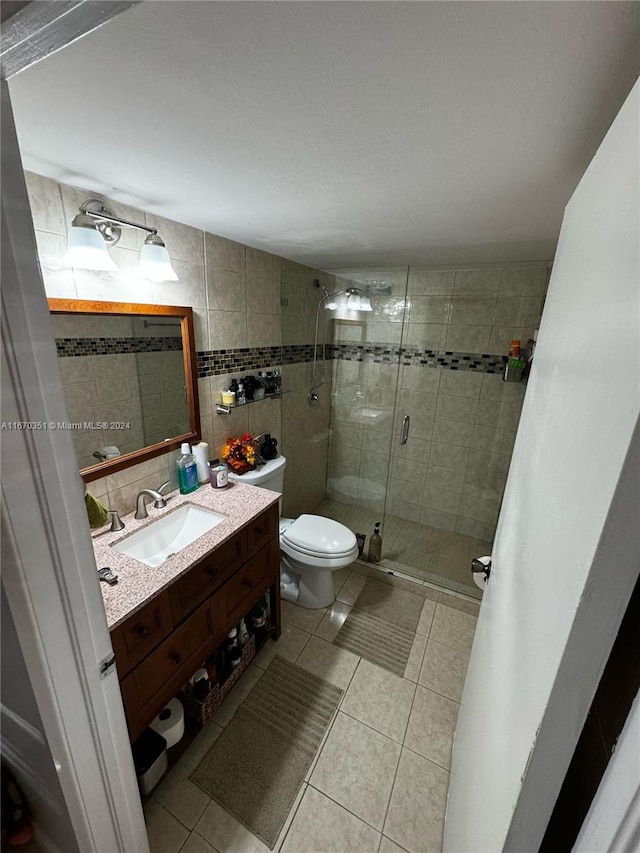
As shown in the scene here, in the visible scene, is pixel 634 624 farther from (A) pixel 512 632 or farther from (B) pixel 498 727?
(B) pixel 498 727

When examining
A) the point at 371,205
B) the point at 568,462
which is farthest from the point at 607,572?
the point at 371,205

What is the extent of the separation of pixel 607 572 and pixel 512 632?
40cm

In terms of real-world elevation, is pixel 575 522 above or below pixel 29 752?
above

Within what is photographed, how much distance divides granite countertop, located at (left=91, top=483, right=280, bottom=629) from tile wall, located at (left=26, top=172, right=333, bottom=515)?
140 millimetres

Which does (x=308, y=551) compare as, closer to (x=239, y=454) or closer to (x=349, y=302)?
(x=239, y=454)

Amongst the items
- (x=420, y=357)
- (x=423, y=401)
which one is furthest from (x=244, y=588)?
(x=420, y=357)

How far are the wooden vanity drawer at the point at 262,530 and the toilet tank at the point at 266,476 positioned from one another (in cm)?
23

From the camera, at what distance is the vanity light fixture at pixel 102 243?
1.07 meters

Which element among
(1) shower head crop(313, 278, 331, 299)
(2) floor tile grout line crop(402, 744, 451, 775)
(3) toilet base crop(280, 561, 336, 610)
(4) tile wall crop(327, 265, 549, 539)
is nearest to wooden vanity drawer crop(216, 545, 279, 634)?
(3) toilet base crop(280, 561, 336, 610)

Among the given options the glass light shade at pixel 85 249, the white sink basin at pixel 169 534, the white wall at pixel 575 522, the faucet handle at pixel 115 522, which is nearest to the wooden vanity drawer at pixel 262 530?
the white sink basin at pixel 169 534

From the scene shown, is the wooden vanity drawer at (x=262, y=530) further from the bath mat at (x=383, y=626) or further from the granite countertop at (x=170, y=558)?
the bath mat at (x=383, y=626)

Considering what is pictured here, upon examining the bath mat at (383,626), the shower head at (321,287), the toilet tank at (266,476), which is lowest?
the bath mat at (383,626)

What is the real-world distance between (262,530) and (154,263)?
1.22 meters

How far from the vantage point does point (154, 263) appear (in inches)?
50.8
